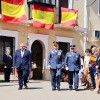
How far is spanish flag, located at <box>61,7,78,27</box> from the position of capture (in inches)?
1073

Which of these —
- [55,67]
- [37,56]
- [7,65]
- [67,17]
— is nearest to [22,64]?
[55,67]

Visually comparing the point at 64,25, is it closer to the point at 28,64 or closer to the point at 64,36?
the point at 64,36

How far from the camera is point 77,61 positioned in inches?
677

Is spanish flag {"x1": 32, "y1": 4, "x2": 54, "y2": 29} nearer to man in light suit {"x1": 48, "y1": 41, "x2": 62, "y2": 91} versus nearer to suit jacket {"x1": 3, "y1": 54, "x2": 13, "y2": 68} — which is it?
suit jacket {"x1": 3, "y1": 54, "x2": 13, "y2": 68}

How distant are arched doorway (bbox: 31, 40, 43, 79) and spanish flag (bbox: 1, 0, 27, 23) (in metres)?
2.81

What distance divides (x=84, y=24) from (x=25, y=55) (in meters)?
13.3

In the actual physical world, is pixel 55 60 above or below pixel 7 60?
below

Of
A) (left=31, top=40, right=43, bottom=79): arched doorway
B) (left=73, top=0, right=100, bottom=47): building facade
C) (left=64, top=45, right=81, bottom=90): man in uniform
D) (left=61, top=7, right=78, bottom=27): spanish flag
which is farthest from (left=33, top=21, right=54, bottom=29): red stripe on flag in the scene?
(left=64, top=45, right=81, bottom=90): man in uniform

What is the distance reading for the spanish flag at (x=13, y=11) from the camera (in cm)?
2356

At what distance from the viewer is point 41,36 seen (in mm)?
26406

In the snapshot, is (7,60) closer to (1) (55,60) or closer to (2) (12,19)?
(2) (12,19)

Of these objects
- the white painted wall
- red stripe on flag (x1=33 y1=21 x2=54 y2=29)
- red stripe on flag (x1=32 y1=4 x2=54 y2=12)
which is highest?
red stripe on flag (x1=32 y1=4 x2=54 y2=12)

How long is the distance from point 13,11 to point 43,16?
8.04ft

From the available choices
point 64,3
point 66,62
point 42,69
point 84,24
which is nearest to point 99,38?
point 84,24
